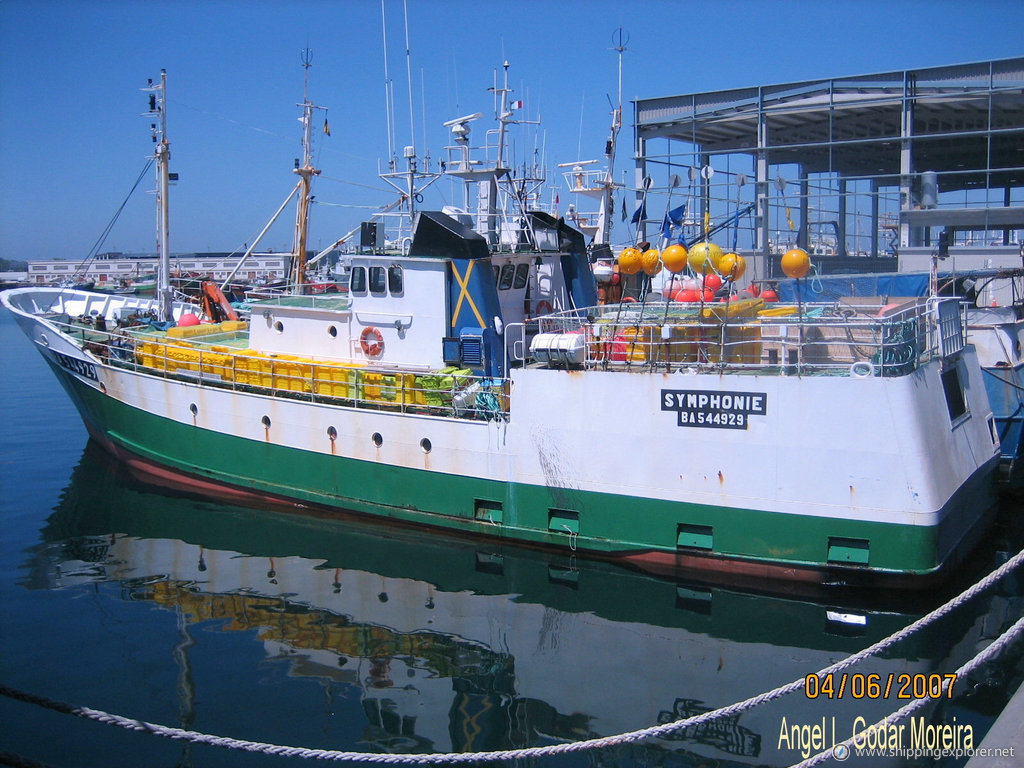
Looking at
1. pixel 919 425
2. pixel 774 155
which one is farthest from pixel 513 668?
pixel 774 155

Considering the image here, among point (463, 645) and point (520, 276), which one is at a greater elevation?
point (520, 276)

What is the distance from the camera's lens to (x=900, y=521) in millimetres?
10484

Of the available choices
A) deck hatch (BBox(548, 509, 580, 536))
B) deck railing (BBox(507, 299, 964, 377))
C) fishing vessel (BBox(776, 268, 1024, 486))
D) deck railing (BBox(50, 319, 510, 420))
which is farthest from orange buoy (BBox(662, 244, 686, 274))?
deck hatch (BBox(548, 509, 580, 536))

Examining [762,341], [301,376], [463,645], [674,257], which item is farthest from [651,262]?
[301,376]

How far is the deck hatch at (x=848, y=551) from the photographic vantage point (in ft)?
35.4

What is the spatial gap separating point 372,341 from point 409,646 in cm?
689

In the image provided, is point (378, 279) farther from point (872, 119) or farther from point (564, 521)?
point (872, 119)

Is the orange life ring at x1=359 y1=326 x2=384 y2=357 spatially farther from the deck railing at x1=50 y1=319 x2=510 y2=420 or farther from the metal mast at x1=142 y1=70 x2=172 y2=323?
the metal mast at x1=142 y1=70 x2=172 y2=323

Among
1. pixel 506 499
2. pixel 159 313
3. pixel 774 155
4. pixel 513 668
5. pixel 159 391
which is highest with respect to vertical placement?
pixel 774 155

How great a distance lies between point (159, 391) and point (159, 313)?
21.3 feet

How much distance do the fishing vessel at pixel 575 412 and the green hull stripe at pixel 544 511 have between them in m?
0.03

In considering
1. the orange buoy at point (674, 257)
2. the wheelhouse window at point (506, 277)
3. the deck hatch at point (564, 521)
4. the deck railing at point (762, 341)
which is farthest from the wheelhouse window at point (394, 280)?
the orange buoy at point (674, 257)

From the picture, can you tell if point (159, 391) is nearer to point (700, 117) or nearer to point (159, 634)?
point (159, 634)

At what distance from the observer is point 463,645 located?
33.1 ft
